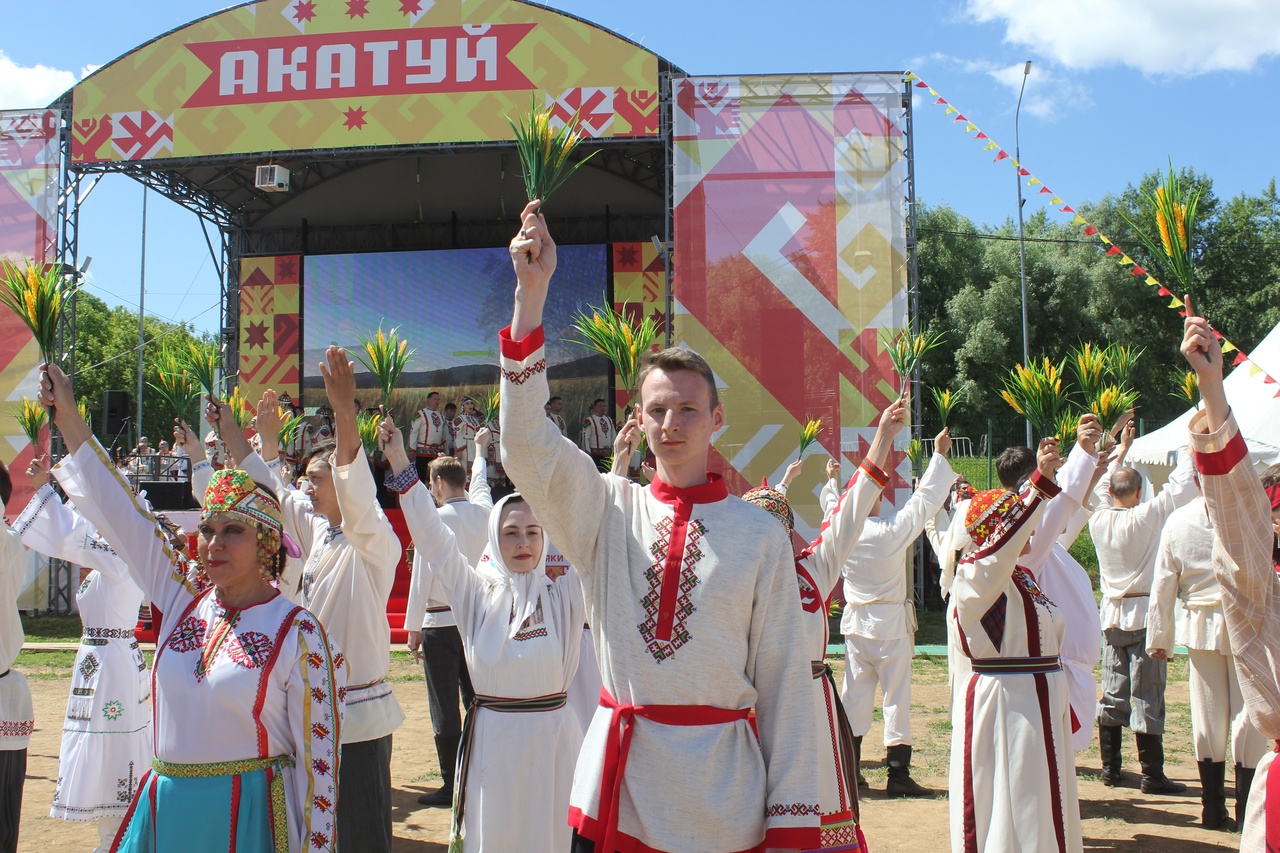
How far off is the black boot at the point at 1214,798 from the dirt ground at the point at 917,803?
96 mm

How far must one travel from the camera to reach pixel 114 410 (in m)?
8.91

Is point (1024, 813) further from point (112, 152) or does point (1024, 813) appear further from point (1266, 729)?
point (112, 152)

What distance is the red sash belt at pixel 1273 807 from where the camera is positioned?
271 centimetres

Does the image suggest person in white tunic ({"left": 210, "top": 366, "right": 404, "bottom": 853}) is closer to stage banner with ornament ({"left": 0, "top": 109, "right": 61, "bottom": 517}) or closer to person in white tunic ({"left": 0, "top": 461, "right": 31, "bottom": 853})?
person in white tunic ({"left": 0, "top": 461, "right": 31, "bottom": 853})

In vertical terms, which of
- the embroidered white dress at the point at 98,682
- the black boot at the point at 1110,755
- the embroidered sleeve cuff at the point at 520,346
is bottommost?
the black boot at the point at 1110,755

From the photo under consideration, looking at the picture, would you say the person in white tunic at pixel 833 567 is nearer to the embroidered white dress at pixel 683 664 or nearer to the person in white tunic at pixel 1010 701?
the person in white tunic at pixel 1010 701

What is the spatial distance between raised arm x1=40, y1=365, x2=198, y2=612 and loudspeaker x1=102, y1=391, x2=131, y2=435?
580cm

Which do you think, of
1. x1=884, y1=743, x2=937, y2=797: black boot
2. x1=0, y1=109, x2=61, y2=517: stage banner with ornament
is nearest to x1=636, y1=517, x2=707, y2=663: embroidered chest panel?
x1=884, y1=743, x2=937, y2=797: black boot

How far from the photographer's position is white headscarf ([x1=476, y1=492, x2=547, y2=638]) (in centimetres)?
423

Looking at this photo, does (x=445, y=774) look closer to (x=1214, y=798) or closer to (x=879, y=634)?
(x=879, y=634)

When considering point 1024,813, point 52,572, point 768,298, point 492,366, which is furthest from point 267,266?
point 1024,813

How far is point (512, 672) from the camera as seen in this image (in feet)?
13.6

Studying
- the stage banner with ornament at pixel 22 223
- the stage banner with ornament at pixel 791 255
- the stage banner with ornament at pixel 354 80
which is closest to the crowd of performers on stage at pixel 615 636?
the stage banner with ornament at pixel 791 255

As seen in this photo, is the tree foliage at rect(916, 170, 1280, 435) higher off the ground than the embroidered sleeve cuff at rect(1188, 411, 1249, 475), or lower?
higher
